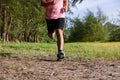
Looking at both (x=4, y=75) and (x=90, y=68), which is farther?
(x=90, y=68)

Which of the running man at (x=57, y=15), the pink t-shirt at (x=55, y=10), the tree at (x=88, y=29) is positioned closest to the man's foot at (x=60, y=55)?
the running man at (x=57, y=15)

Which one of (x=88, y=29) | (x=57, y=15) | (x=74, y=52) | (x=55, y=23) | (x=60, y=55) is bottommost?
(x=88, y=29)

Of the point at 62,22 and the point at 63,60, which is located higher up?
the point at 62,22

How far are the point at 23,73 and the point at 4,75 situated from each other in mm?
282

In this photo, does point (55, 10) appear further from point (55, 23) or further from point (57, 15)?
point (55, 23)

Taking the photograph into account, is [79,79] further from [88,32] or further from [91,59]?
[88,32]

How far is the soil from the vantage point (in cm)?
459

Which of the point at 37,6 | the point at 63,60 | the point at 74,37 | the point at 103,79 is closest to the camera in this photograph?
the point at 103,79

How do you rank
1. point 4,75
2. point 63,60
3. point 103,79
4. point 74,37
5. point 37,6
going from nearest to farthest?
1. point 103,79
2. point 4,75
3. point 63,60
4. point 37,6
5. point 74,37

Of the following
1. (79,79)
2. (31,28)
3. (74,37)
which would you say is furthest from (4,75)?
(74,37)

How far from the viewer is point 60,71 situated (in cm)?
509

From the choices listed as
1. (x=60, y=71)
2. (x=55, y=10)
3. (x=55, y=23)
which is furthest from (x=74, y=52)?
(x=60, y=71)

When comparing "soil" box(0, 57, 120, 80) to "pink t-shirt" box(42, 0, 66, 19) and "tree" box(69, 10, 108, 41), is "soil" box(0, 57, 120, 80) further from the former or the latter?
"tree" box(69, 10, 108, 41)

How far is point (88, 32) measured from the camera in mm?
41031
